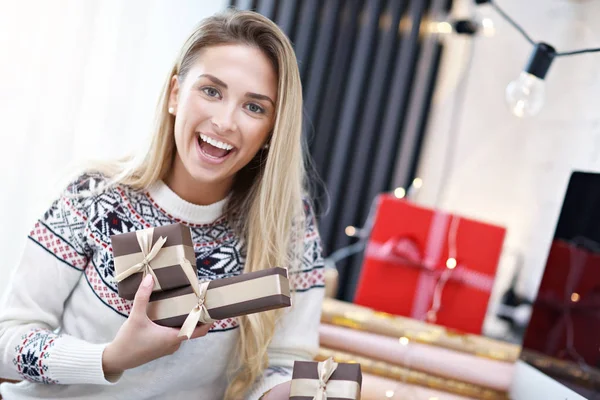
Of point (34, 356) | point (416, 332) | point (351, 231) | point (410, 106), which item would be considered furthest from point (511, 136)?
point (34, 356)

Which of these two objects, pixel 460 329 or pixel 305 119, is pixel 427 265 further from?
pixel 305 119

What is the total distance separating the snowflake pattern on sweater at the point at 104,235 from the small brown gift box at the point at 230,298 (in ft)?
0.69

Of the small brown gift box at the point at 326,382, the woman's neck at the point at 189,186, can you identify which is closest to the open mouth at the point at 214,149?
the woman's neck at the point at 189,186

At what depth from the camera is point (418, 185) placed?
247 cm

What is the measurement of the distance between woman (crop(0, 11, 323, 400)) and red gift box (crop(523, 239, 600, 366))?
1.45ft

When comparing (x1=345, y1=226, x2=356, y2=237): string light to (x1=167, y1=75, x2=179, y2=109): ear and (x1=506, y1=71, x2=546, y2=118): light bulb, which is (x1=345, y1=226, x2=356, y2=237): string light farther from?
(x1=167, y1=75, x2=179, y2=109): ear

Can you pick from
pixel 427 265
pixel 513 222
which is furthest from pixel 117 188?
pixel 513 222

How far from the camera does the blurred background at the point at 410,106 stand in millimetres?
1998

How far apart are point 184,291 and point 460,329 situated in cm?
105

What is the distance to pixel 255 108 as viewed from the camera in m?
1.07

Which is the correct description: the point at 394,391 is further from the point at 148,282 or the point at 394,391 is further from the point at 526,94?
the point at 526,94

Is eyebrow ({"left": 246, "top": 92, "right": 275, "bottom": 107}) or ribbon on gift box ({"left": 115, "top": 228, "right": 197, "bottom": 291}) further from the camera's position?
eyebrow ({"left": 246, "top": 92, "right": 275, "bottom": 107})

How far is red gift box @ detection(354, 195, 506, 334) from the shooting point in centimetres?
171

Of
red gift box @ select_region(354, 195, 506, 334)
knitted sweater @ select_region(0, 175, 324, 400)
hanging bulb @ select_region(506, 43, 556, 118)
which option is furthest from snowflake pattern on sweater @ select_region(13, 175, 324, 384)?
hanging bulb @ select_region(506, 43, 556, 118)
